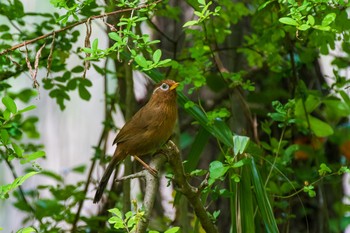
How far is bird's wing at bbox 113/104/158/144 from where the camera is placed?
306cm

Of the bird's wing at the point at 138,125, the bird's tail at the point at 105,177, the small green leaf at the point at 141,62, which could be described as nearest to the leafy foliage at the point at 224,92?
the small green leaf at the point at 141,62

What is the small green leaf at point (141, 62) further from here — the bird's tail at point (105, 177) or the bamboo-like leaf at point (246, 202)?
the bird's tail at point (105, 177)

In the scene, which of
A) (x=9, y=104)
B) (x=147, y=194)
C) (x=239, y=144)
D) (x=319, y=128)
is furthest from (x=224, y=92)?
(x=9, y=104)

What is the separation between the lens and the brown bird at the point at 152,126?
3010 mm

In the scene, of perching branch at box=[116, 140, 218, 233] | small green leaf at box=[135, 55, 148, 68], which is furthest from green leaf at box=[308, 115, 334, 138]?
small green leaf at box=[135, 55, 148, 68]

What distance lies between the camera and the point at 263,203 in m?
2.68

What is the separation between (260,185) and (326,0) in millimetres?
772

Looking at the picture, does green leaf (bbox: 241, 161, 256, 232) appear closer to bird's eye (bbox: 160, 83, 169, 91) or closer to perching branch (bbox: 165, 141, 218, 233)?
perching branch (bbox: 165, 141, 218, 233)

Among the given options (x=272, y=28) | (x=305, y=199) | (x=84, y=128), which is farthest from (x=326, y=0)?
(x=84, y=128)

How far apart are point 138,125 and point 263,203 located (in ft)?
2.38

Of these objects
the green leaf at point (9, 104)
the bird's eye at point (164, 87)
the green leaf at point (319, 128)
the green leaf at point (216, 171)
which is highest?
the green leaf at point (9, 104)

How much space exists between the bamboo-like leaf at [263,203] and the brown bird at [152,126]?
45cm

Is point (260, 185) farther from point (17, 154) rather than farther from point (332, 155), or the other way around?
point (332, 155)

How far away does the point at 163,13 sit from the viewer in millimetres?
3553
